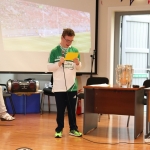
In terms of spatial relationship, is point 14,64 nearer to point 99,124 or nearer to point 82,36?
point 82,36

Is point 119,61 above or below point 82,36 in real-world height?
below

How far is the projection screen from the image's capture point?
6449mm

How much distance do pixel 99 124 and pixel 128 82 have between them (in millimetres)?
1212

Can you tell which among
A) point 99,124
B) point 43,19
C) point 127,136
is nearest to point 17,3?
point 43,19

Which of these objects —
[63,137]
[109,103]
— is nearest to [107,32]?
[109,103]

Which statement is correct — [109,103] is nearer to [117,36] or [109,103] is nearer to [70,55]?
[70,55]

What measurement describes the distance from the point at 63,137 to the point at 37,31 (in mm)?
2896

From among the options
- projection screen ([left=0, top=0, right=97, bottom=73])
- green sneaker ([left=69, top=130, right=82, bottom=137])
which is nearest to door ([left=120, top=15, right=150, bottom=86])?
projection screen ([left=0, top=0, right=97, bottom=73])

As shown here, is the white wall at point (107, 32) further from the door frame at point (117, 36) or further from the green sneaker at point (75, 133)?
the green sneaker at point (75, 133)

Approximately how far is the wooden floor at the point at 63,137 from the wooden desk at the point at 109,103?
0.19 meters

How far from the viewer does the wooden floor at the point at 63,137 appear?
3857 mm

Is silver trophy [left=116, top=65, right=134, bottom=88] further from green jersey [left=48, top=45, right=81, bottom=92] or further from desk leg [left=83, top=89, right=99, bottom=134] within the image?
green jersey [left=48, top=45, right=81, bottom=92]

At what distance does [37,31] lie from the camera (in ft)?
21.6

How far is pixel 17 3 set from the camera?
6559 millimetres
